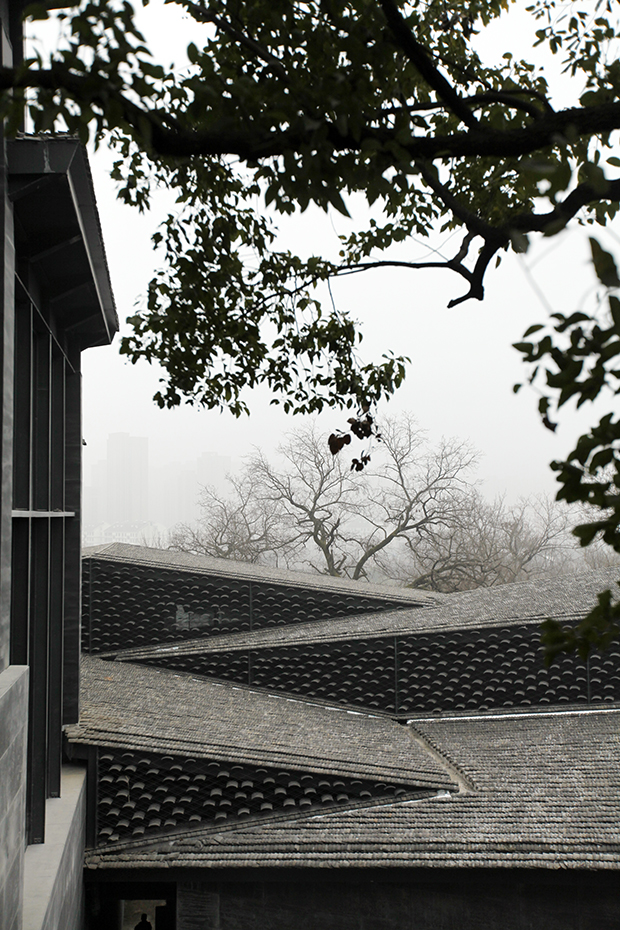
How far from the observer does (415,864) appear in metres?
6.00

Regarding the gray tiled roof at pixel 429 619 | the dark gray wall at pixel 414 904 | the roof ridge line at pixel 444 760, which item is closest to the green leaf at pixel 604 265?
the dark gray wall at pixel 414 904

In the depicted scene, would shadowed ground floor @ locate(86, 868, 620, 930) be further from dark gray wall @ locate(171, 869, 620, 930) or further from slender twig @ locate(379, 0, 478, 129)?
slender twig @ locate(379, 0, 478, 129)

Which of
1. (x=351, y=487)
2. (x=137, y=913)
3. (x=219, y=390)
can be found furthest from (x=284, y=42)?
(x=351, y=487)

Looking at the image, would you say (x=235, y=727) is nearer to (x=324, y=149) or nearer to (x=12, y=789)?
(x=12, y=789)

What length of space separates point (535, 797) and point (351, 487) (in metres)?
20.1

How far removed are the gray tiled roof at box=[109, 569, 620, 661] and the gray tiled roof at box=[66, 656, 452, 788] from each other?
21.5 inches

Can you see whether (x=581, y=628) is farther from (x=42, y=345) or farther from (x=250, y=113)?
(x=42, y=345)

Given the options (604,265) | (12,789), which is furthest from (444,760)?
(604,265)

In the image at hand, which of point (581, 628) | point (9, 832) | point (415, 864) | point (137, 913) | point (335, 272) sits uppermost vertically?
point (335, 272)

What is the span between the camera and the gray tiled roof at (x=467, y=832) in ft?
19.5

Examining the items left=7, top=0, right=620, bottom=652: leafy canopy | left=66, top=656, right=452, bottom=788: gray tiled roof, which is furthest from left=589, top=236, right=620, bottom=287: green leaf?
left=66, top=656, right=452, bottom=788: gray tiled roof

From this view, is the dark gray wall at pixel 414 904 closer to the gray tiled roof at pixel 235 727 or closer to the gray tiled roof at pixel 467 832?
the gray tiled roof at pixel 467 832

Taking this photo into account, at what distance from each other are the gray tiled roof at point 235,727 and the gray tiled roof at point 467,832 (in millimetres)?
540

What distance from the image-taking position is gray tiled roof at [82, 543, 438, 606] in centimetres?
1130
